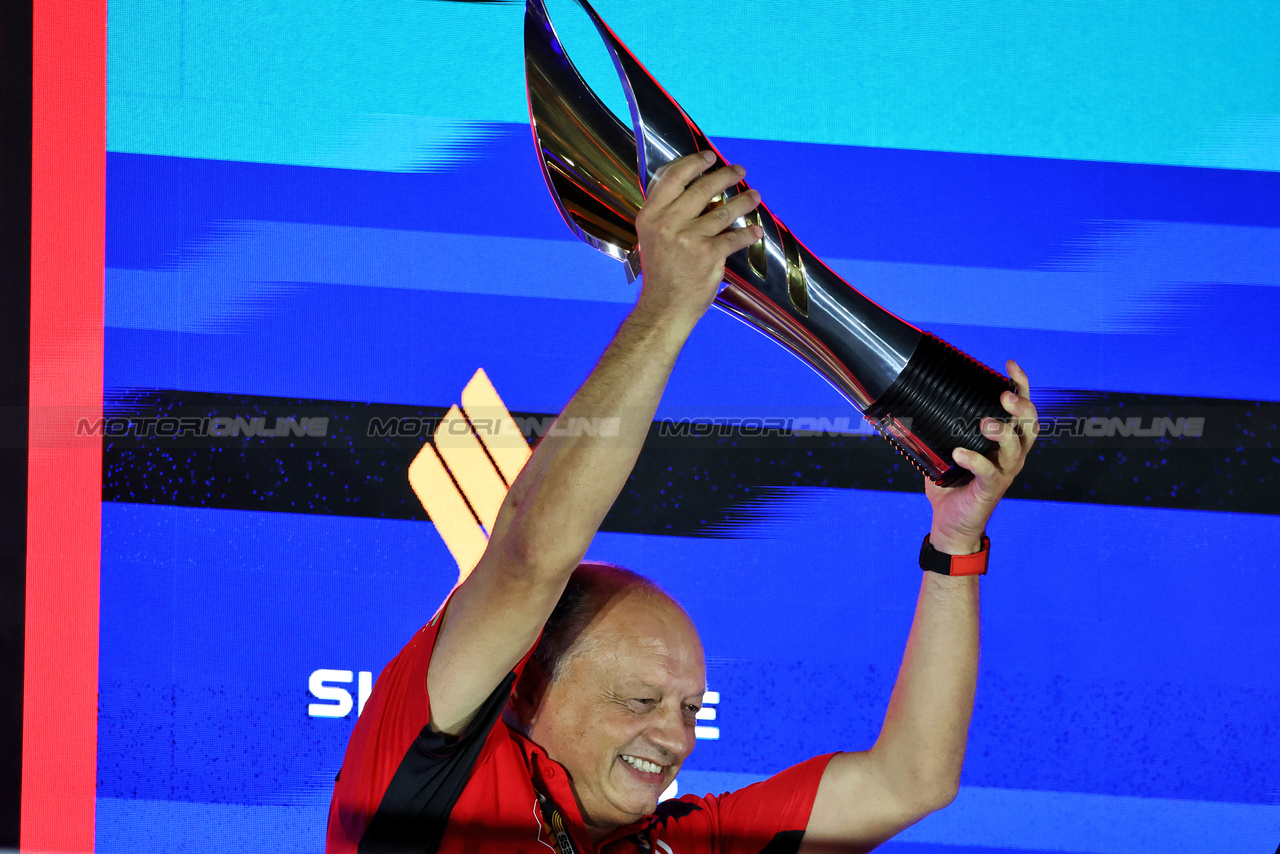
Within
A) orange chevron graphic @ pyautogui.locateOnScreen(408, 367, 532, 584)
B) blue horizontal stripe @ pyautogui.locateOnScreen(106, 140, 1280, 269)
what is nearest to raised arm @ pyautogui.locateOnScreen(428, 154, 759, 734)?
orange chevron graphic @ pyautogui.locateOnScreen(408, 367, 532, 584)

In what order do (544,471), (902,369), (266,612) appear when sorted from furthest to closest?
1. (266,612)
2. (902,369)
3. (544,471)

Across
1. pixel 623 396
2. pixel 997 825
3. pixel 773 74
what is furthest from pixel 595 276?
pixel 997 825

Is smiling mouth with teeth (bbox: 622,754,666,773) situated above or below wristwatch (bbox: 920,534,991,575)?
below

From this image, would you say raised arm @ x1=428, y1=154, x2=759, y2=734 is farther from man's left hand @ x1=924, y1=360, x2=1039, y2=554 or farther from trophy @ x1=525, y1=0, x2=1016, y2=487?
man's left hand @ x1=924, y1=360, x2=1039, y2=554

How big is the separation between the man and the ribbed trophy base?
0.06ft

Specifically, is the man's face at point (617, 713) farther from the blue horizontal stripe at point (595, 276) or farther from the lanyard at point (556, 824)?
the blue horizontal stripe at point (595, 276)

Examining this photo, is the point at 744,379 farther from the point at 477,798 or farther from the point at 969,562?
the point at 477,798

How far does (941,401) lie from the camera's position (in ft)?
2.78

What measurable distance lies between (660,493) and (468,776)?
3.25 ft

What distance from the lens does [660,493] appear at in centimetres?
184

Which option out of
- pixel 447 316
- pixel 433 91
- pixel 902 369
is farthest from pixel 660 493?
pixel 902 369

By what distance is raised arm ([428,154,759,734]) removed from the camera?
663mm

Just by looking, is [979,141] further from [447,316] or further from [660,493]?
[447,316]

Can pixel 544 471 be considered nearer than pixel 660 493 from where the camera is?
Yes
